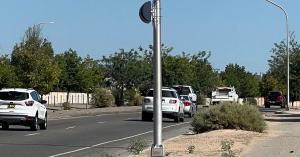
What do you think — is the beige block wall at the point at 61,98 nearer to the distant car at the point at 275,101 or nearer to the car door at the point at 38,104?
the distant car at the point at 275,101

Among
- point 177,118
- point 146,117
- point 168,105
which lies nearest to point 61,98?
point 146,117

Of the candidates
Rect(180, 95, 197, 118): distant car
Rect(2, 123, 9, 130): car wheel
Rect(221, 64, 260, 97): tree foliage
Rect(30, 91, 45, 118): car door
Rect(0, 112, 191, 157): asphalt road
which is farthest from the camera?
Rect(221, 64, 260, 97): tree foliage

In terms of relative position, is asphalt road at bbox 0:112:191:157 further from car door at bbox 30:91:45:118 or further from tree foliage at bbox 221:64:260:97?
tree foliage at bbox 221:64:260:97

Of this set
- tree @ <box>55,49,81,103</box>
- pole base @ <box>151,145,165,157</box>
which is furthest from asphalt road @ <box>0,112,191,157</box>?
tree @ <box>55,49,81,103</box>

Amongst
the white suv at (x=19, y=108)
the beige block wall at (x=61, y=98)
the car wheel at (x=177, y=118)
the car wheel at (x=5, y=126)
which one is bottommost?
the car wheel at (x=5, y=126)

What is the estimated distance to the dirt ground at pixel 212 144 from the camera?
16719mm

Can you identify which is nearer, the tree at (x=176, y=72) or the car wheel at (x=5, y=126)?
the car wheel at (x=5, y=126)

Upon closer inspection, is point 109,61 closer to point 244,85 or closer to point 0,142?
point 244,85

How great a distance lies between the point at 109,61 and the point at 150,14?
61547mm

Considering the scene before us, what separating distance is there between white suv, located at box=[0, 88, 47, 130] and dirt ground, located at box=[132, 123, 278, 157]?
8.47 m

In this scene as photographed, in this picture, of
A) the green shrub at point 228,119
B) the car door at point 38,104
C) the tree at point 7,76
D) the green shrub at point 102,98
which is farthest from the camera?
the green shrub at point 102,98

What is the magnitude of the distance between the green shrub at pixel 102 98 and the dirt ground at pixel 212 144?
123 ft

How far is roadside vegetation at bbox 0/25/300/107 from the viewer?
50531mm

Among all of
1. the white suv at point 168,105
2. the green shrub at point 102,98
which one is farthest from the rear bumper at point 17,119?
the green shrub at point 102,98
